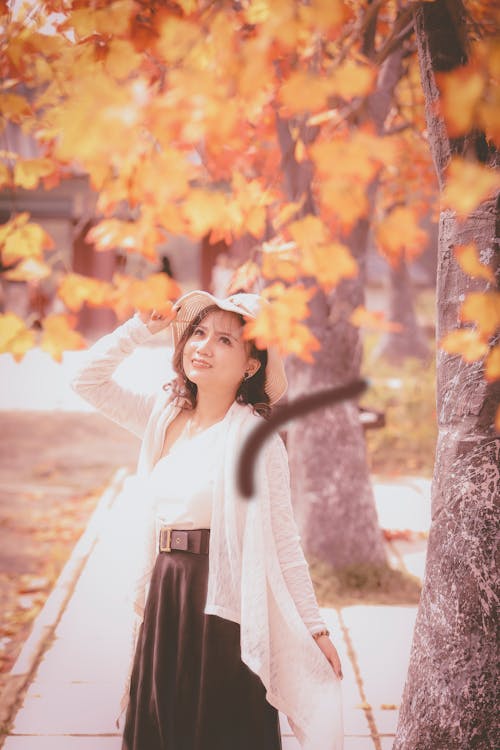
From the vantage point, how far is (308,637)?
2.95 m

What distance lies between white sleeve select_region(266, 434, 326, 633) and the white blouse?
24 centimetres

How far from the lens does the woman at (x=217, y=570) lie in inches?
115

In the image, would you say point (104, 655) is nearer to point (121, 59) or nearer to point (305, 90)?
point (121, 59)

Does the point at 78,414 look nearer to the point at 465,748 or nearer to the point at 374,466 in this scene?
the point at 374,466

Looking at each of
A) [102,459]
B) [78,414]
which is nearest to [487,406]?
[102,459]

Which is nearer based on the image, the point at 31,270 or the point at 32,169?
the point at 31,270

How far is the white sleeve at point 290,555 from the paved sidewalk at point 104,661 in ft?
4.02

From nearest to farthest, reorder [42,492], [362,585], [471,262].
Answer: [471,262] < [362,585] < [42,492]

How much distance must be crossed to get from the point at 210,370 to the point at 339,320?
3163 millimetres

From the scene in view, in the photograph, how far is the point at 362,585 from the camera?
5895 mm

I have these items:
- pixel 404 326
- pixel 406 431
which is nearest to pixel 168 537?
pixel 406 431

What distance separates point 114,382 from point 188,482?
0.61m

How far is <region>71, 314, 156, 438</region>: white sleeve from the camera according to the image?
3.21 m

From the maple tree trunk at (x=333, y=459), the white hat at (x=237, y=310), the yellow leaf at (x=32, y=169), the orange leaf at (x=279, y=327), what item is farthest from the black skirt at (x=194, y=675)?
the maple tree trunk at (x=333, y=459)
